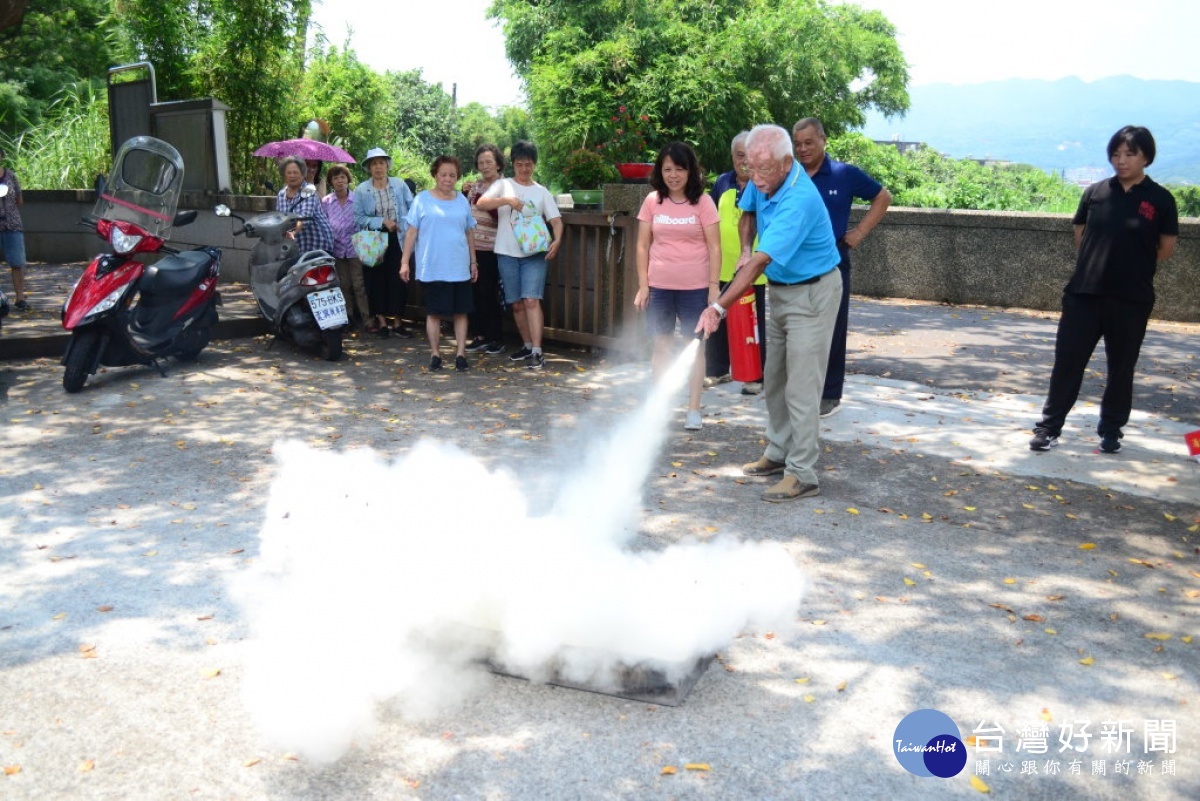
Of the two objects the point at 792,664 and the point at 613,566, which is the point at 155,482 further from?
the point at 792,664

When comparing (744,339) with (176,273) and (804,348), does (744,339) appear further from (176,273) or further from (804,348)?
(176,273)

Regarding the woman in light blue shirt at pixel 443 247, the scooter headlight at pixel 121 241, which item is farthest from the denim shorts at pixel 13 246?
the woman in light blue shirt at pixel 443 247

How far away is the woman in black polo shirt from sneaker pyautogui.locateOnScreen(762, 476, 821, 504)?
1.86 metres

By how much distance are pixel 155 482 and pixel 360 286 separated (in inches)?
204

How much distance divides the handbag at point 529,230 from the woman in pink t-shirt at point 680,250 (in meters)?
1.77

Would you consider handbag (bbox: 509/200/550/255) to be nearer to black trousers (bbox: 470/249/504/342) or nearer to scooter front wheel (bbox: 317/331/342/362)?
black trousers (bbox: 470/249/504/342)

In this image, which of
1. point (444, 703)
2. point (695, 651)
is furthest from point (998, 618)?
point (444, 703)

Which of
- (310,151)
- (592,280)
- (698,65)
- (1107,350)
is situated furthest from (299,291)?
(698,65)

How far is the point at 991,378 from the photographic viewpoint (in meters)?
9.18

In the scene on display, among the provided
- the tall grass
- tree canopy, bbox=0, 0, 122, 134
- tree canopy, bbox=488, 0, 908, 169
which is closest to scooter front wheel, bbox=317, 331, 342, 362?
the tall grass

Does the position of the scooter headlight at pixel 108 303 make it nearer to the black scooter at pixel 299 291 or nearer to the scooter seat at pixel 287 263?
the black scooter at pixel 299 291

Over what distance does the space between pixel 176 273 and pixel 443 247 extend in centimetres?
236

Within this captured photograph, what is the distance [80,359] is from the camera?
840 cm

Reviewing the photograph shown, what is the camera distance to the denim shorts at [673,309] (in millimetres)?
7617
